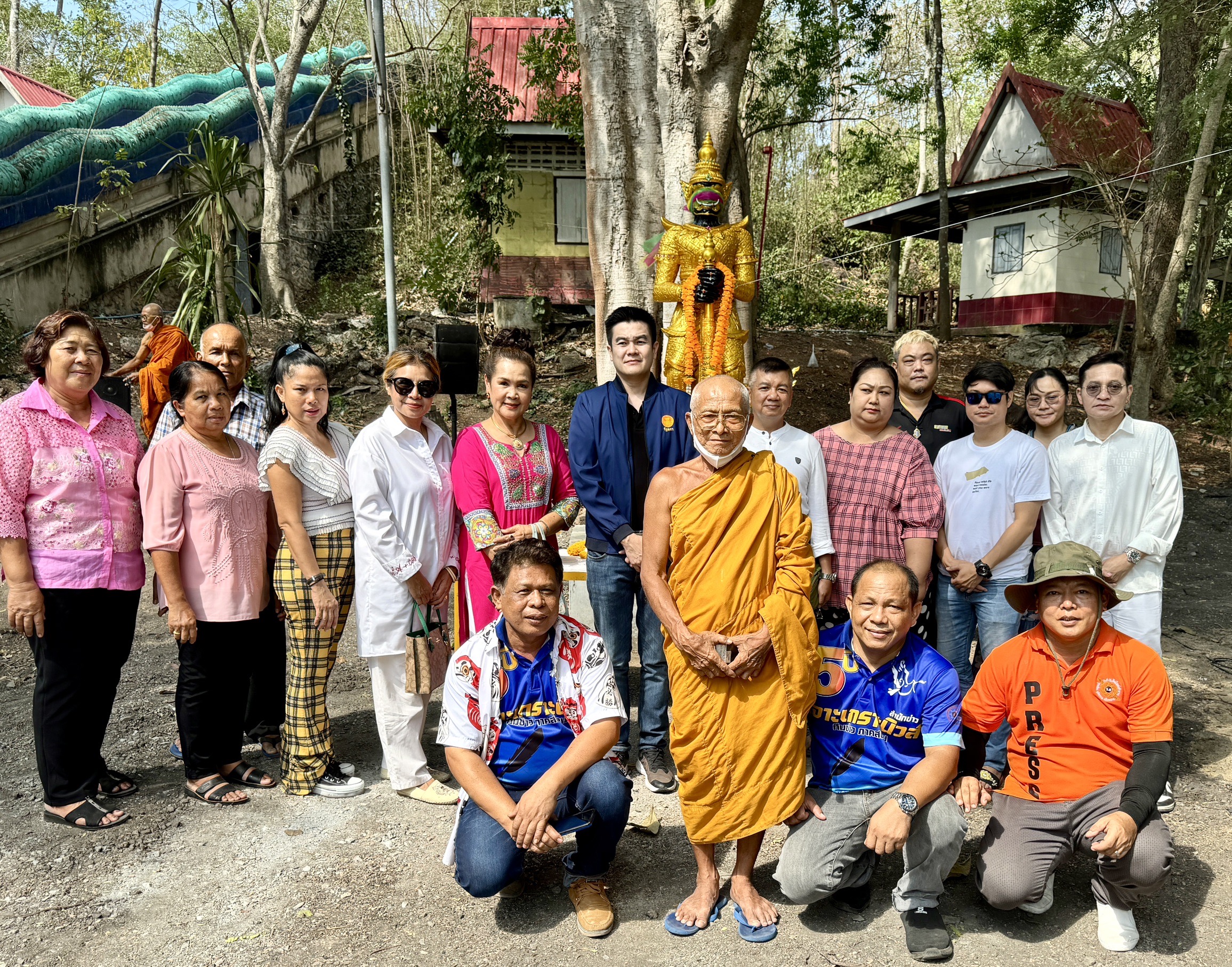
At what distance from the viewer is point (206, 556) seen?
353 cm

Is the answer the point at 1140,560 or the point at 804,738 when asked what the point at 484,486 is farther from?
the point at 1140,560

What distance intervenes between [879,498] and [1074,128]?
15053mm

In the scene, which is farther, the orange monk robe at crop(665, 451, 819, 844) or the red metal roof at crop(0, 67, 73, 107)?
the red metal roof at crop(0, 67, 73, 107)

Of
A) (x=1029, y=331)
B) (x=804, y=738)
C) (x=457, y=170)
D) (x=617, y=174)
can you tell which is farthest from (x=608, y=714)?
(x=1029, y=331)

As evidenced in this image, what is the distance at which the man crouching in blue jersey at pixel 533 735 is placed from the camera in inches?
110

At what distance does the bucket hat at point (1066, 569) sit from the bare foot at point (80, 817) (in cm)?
339

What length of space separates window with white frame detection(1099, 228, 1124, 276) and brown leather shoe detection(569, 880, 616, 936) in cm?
1667

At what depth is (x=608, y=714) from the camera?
2.89 metres

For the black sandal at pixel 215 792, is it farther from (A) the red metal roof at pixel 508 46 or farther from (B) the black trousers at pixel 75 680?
(A) the red metal roof at pixel 508 46

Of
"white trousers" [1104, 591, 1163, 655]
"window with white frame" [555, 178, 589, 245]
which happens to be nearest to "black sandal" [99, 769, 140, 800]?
"white trousers" [1104, 591, 1163, 655]

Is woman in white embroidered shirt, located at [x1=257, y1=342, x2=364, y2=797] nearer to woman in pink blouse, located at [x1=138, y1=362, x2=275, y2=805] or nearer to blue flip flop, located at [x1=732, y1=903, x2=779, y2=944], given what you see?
woman in pink blouse, located at [x1=138, y1=362, x2=275, y2=805]

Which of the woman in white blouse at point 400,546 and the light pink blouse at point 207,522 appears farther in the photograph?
the woman in white blouse at point 400,546

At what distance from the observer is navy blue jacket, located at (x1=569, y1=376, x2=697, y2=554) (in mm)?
3648

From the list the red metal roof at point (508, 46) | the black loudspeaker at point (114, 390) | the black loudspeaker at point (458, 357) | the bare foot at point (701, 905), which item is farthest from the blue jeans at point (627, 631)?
the red metal roof at point (508, 46)
